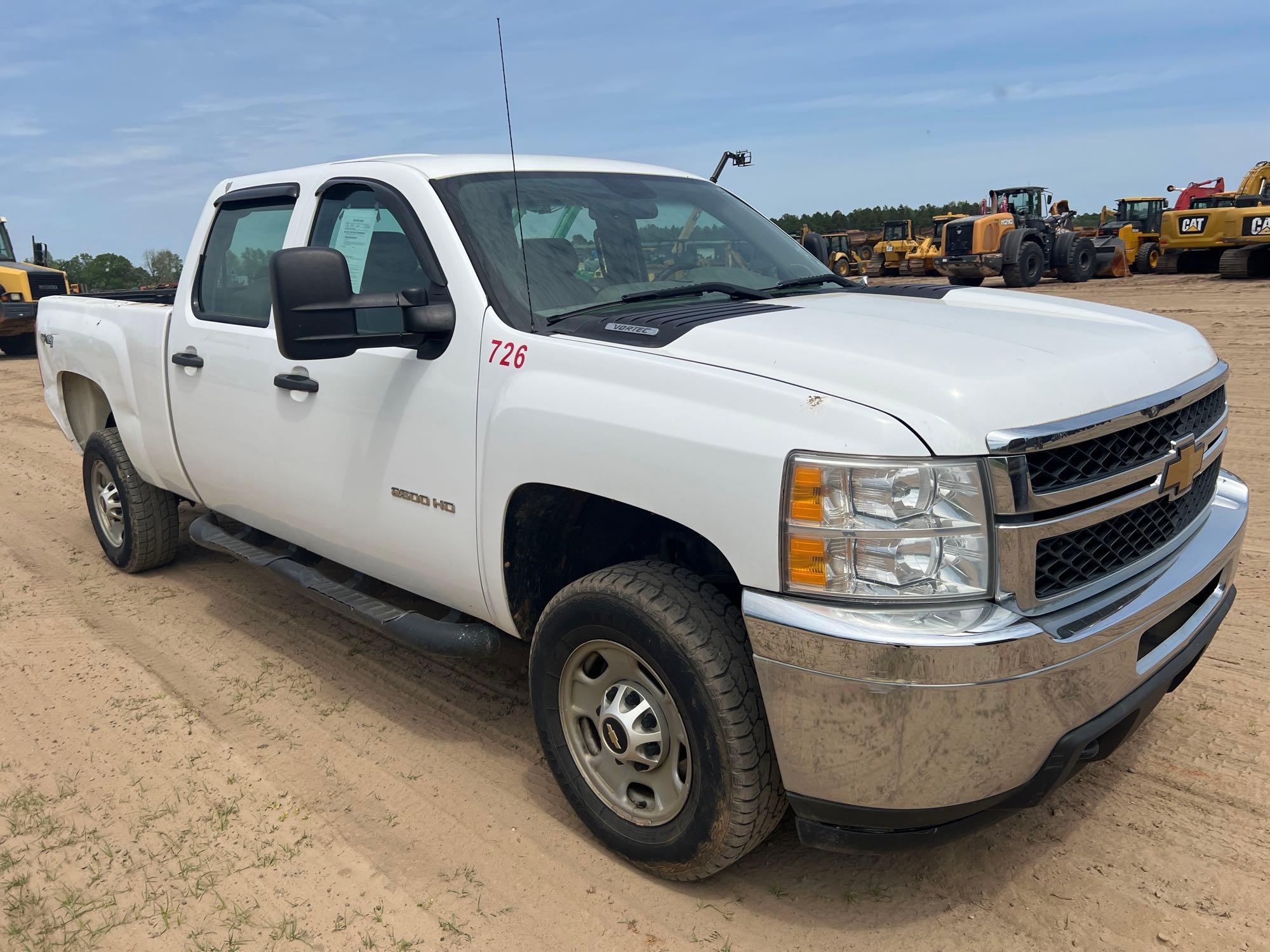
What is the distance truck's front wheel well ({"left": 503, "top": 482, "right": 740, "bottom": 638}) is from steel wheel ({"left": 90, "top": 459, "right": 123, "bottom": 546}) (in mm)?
3640

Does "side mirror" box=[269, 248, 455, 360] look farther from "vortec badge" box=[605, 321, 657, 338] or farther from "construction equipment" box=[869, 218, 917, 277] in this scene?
"construction equipment" box=[869, 218, 917, 277]

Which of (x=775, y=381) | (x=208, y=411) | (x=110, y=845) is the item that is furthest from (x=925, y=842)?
(x=208, y=411)

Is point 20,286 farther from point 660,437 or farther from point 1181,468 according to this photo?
point 1181,468

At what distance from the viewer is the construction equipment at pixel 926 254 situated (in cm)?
2817

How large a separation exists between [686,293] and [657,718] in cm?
143

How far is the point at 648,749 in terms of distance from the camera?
2.80 m

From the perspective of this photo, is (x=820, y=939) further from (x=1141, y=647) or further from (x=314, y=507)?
(x=314, y=507)

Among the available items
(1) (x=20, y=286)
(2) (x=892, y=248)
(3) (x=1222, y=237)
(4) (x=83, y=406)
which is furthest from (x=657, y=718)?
(2) (x=892, y=248)

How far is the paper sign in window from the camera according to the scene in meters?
3.73

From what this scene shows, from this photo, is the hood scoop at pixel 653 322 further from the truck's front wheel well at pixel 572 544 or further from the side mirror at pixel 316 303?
the side mirror at pixel 316 303

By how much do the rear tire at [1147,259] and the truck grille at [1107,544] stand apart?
27.9 meters

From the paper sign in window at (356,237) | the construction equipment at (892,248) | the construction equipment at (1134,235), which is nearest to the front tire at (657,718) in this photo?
the paper sign in window at (356,237)

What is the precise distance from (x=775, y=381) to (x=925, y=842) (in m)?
1.16

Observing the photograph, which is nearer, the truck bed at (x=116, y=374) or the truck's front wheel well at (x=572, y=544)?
the truck's front wheel well at (x=572, y=544)
